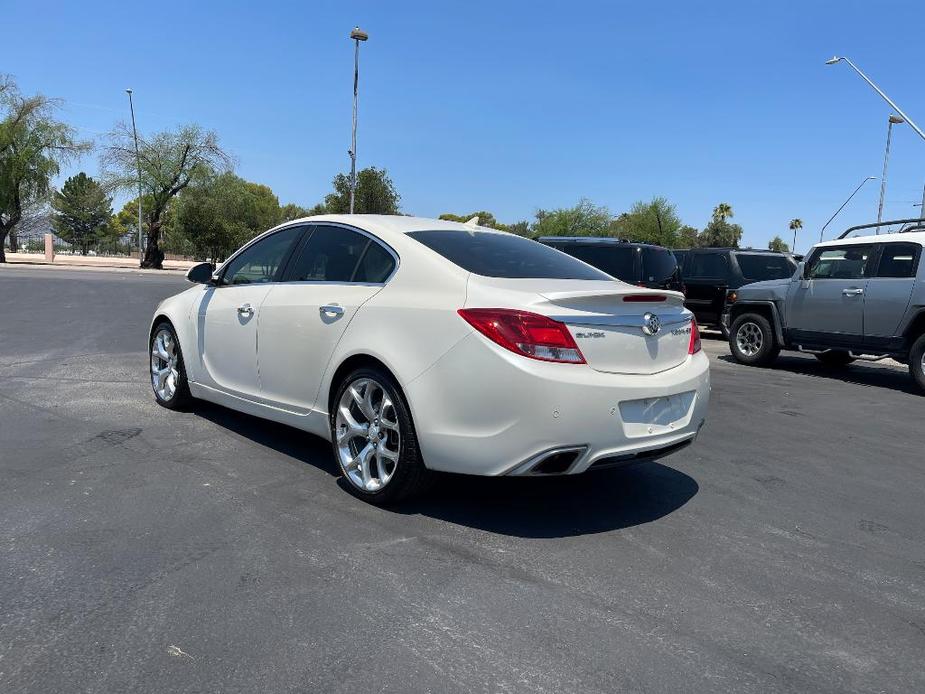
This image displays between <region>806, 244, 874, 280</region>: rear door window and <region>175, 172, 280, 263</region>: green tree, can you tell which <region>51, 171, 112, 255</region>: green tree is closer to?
<region>175, 172, 280, 263</region>: green tree

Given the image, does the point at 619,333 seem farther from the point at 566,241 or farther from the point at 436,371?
the point at 566,241

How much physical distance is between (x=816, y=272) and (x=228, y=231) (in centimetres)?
4615

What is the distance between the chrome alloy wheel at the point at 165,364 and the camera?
5891 mm

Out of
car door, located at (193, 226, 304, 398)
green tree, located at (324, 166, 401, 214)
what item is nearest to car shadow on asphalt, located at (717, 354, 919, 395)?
car door, located at (193, 226, 304, 398)

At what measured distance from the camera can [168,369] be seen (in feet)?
19.7

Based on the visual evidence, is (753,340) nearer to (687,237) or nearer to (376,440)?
(376,440)

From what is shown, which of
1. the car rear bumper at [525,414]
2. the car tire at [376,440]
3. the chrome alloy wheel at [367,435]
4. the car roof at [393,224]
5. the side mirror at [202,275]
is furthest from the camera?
the side mirror at [202,275]

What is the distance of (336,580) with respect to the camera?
3064mm

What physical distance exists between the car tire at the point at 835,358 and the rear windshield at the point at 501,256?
853 cm

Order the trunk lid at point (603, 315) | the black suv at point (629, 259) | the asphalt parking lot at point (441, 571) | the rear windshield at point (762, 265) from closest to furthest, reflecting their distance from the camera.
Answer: the asphalt parking lot at point (441, 571), the trunk lid at point (603, 315), the black suv at point (629, 259), the rear windshield at point (762, 265)

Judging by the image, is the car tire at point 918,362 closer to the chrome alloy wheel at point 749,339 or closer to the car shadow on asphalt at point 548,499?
the chrome alloy wheel at point 749,339

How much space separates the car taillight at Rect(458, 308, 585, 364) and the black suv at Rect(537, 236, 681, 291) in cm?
857

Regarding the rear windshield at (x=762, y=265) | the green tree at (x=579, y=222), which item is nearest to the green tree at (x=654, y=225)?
the green tree at (x=579, y=222)

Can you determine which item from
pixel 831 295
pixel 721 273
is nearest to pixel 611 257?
pixel 831 295
